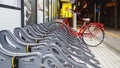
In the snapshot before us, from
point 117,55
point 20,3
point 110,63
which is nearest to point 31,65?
point 20,3

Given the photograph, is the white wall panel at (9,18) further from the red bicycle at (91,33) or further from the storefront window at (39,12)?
the red bicycle at (91,33)

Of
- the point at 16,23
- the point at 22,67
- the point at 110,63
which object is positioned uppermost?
the point at 16,23

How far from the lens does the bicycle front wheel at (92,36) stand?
10.8 meters

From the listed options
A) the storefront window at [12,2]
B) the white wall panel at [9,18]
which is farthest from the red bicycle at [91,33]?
the white wall panel at [9,18]

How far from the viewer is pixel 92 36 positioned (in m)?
11.1

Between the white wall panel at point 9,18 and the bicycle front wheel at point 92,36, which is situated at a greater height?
the white wall panel at point 9,18

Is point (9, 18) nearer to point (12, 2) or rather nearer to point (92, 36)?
point (12, 2)

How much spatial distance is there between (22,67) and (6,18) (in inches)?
85.2

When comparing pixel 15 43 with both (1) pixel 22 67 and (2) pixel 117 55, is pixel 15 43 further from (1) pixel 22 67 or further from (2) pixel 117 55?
(2) pixel 117 55

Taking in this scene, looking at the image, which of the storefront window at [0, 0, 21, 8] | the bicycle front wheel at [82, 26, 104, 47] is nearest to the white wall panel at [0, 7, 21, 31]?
the storefront window at [0, 0, 21, 8]

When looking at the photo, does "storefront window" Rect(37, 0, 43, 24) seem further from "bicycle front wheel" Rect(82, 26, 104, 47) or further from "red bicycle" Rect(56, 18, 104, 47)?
"bicycle front wheel" Rect(82, 26, 104, 47)

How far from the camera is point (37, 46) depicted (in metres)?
4.11

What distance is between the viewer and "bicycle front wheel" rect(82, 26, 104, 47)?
424 inches

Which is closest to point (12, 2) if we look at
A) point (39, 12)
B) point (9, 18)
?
point (9, 18)
